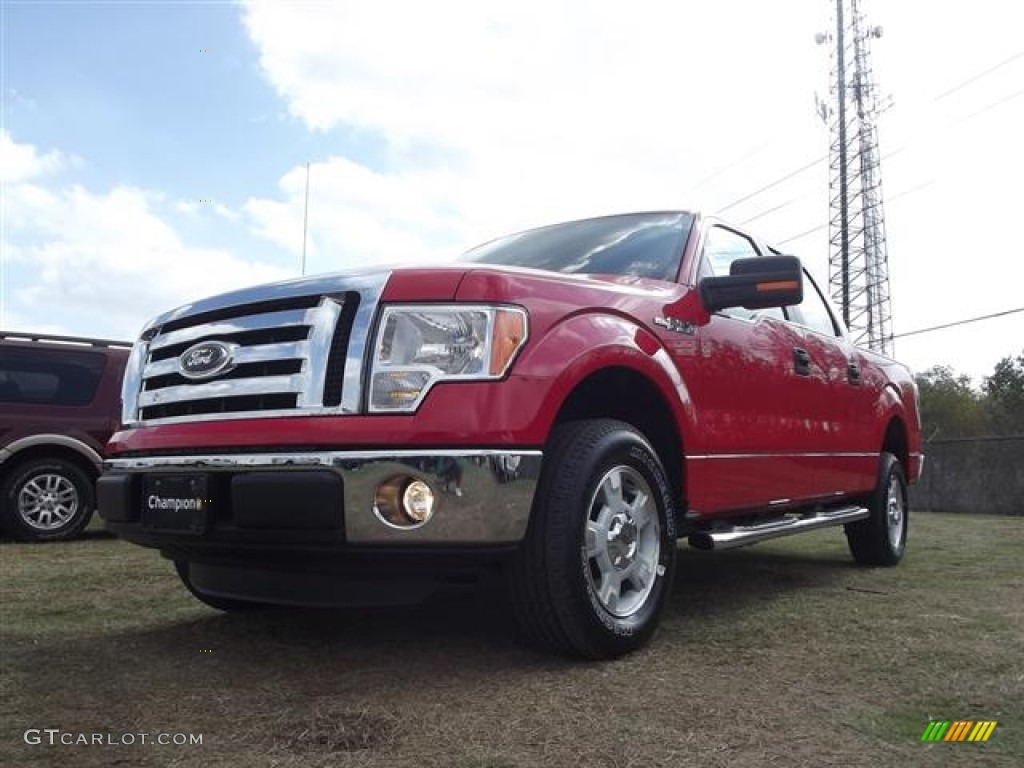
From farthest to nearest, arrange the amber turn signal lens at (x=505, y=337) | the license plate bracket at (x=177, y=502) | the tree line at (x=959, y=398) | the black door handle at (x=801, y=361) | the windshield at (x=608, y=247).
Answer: the tree line at (x=959, y=398) < the black door handle at (x=801, y=361) < the windshield at (x=608, y=247) < the license plate bracket at (x=177, y=502) < the amber turn signal lens at (x=505, y=337)

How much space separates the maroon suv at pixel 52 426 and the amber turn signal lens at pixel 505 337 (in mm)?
5773

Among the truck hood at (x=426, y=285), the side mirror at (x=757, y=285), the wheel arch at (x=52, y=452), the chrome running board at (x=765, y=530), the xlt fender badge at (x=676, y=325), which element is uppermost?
the side mirror at (x=757, y=285)

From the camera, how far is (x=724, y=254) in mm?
4355

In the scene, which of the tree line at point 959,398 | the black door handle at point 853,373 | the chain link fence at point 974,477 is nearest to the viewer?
the black door handle at point 853,373

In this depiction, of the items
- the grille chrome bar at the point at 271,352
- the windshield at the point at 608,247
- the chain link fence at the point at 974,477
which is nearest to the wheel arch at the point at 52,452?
the windshield at the point at 608,247

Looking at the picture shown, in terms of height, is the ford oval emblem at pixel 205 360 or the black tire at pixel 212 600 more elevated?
the ford oval emblem at pixel 205 360

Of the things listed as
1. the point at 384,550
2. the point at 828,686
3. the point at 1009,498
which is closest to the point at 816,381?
the point at 828,686

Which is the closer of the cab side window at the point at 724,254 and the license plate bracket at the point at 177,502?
the license plate bracket at the point at 177,502

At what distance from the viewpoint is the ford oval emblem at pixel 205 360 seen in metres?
2.96
